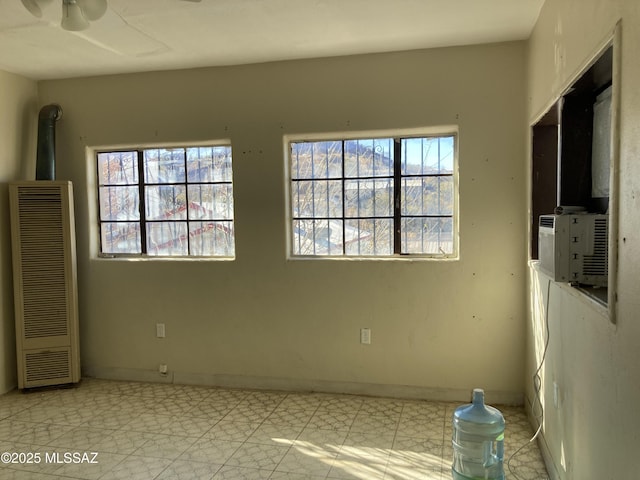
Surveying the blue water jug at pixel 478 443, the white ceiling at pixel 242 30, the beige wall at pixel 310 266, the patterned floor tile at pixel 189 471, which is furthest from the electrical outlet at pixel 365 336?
the white ceiling at pixel 242 30

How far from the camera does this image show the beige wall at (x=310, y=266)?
10.6 ft

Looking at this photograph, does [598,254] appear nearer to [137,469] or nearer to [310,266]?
[310,266]

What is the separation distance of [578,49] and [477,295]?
1.86m

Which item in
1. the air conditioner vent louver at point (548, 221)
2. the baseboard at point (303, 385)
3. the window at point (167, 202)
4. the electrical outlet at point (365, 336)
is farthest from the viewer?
the window at point (167, 202)

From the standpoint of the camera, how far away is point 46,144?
3756 millimetres

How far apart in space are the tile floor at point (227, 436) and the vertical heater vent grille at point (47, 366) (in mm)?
108

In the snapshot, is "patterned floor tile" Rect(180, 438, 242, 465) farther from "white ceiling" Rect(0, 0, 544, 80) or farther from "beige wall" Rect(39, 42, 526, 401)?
"white ceiling" Rect(0, 0, 544, 80)

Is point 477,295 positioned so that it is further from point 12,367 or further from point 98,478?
point 12,367

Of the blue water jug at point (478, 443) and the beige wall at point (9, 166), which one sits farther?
the beige wall at point (9, 166)

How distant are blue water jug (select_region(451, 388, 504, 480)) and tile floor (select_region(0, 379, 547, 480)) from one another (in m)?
0.10

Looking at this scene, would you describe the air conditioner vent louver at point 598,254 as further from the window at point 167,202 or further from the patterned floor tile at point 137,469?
the window at point 167,202

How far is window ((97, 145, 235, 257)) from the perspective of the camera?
378 centimetres

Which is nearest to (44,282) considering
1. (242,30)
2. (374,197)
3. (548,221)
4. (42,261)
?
(42,261)

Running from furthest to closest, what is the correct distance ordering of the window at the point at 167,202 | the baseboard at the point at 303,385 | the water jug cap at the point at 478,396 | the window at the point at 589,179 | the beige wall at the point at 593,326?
the window at the point at 167,202 → the baseboard at the point at 303,385 → the water jug cap at the point at 478,396 → the window at the point at 589,179 → the beige wall at the point at 593,326
